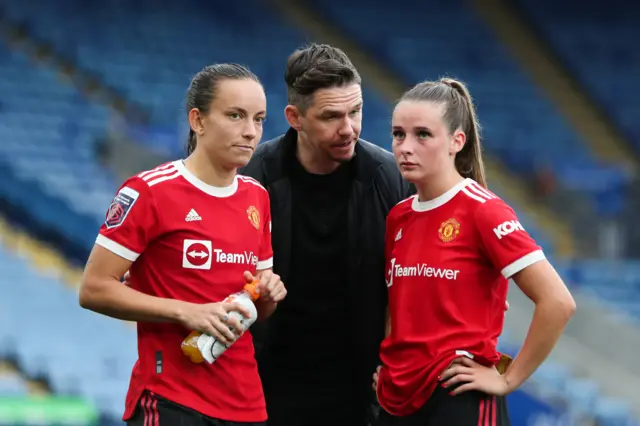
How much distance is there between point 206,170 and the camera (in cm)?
330

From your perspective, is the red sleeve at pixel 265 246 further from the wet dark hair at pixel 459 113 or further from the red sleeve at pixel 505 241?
the red sleeve at pixel 505 241

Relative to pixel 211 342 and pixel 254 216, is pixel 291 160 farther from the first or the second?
pixel 211 342

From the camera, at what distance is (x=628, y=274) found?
11.4m

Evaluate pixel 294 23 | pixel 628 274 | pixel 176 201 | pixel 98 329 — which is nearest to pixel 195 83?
pixel 176 201

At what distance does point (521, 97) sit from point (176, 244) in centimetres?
1337

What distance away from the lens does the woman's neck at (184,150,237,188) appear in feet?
10.8

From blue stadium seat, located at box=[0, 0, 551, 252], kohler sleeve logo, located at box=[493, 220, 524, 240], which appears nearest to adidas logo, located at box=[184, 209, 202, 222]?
kohler sleeve logo, located at box=[493, 220, 524, 240]

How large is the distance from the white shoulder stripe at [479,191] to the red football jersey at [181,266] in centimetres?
72

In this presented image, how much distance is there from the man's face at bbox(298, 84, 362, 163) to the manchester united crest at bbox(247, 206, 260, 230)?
45 centimetres

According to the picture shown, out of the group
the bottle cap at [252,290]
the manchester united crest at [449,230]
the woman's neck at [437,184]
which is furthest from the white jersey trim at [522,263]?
the bottle cap at [252,290]

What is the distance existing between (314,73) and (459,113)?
57cm

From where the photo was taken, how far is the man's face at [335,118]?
366 centimetres

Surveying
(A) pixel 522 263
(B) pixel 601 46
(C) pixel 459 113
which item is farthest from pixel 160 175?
(B) pixel 601 46

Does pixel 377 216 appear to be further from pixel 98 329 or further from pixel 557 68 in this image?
pixel 557 68
